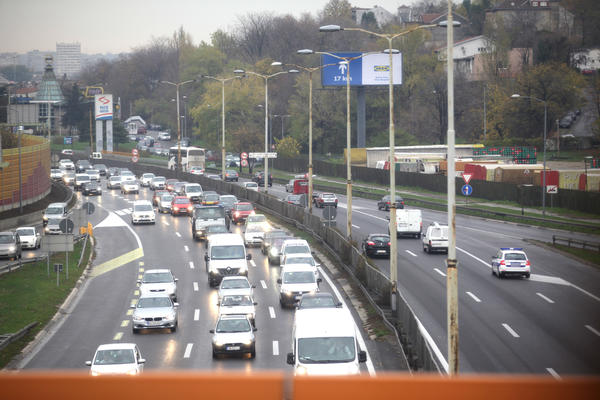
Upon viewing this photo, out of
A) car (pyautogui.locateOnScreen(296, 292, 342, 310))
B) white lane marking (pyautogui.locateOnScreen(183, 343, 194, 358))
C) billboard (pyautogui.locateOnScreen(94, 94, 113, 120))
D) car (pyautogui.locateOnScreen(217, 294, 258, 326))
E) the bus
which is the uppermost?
billboard (pyautogui.locateOnScreen(94, 94, 113, 120))

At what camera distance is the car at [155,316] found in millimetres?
30156

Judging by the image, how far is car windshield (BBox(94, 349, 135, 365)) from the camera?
856 inches

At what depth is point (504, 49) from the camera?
127 metres

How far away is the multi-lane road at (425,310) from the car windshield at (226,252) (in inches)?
67.2

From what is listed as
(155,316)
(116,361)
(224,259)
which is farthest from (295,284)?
(116,361)

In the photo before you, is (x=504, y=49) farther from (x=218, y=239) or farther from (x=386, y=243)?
(x=218, y=239)

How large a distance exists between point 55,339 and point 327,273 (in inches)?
622

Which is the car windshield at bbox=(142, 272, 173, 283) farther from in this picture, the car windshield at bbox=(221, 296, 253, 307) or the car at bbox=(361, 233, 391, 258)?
the car at bbox=(361, 233, 391, 258)

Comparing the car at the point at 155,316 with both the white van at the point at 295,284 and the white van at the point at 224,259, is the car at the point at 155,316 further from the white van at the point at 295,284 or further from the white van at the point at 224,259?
the white van at the point at 224,259

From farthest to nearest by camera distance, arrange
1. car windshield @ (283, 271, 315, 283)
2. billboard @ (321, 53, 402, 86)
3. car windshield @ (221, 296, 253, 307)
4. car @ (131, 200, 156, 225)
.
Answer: billboard @ (321, 53, 402, 86) < car @ (131, 200, 156, 225) < car windshield @ (283, 271, 315, 283) < car windshield @ (221, 296, 253, 307)

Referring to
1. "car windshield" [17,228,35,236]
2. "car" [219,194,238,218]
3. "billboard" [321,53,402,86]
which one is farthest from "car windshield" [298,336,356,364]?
"billboard" [321,53,402,86]

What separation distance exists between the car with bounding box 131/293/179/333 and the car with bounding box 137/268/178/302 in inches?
136

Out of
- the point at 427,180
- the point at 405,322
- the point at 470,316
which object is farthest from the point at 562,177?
the point at 405,322

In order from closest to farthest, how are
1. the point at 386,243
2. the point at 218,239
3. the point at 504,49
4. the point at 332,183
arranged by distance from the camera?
the point at 218,239 → the point at 386,243 → the point at 332,183 → the point at 504,49
